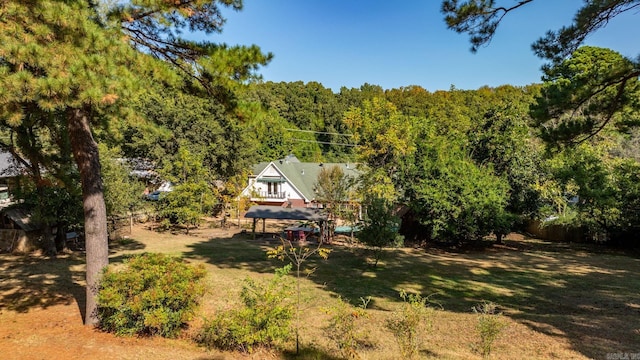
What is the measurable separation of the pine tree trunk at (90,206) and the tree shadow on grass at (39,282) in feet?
4.79

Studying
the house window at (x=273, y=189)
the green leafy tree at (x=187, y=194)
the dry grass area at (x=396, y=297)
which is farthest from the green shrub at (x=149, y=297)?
the house window at (x=273, y=189)

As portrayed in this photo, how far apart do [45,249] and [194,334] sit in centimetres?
1432

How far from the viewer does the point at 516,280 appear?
15.0 m

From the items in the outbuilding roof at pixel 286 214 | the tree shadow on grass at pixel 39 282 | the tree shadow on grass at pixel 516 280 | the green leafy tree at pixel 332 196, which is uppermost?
the green leafy tree at pixel 332 196

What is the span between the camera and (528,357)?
21.6ft

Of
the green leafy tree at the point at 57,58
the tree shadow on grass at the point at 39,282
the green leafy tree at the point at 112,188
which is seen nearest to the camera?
the green leafy tree at the point at 57,58

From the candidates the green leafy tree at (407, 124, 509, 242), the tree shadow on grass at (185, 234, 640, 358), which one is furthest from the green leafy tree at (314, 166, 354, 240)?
the green leafy tree at (407, 124, 509, 242)

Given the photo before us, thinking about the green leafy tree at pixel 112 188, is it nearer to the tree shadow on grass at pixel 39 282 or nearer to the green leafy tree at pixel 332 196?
the tree shadow on grass at pixel 39 282

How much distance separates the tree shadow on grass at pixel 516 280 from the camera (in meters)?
8.50

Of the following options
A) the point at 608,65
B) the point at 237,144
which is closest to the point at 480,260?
the point at 608,65

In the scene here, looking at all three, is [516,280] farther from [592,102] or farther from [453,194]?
[592,102]

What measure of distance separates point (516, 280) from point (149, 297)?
14.0m

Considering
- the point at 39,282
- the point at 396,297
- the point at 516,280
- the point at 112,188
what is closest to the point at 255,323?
the point at 396,297

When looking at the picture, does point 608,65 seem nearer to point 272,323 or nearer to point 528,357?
point 528,357
